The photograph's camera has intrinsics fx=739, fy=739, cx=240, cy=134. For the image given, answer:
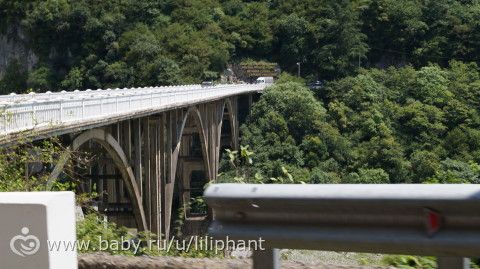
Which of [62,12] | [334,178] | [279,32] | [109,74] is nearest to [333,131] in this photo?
[334,178]

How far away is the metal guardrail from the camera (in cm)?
292

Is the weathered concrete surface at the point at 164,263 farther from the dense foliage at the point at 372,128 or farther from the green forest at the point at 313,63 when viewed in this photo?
the green forest at the point at 313,63

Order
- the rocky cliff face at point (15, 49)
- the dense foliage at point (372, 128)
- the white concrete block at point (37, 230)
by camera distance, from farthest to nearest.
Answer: the rocky cliff face at point (15, 49)
the dense foliage at point (372, 128)
the white concrete block at point (37, 230)

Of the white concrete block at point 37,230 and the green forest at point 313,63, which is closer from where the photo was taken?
the white concrete block at point 37,230

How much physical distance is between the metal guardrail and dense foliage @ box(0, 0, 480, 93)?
56899mm

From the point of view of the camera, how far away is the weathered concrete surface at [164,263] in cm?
399

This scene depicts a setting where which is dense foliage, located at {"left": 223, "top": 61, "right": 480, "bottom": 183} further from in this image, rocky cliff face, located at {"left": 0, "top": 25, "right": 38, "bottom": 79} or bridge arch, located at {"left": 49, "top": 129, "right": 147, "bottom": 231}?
rocky cliff face, located at {"left": 0, "top": 25, "right": 38, "bottom": 79}

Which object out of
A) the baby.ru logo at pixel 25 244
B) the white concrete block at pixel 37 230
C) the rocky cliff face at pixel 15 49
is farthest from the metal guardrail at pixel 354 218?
the rocky cliff face at pixel 15 49

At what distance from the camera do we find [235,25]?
241ft

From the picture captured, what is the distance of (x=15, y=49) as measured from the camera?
73.1m

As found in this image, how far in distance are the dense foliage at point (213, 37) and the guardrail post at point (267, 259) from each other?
56.9m

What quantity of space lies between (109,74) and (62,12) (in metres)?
10.2

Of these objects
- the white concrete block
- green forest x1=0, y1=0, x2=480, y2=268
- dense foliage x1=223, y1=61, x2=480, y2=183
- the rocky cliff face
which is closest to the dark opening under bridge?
the white concrete block

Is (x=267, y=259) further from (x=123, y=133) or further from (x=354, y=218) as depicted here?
(x=123, y=133)
